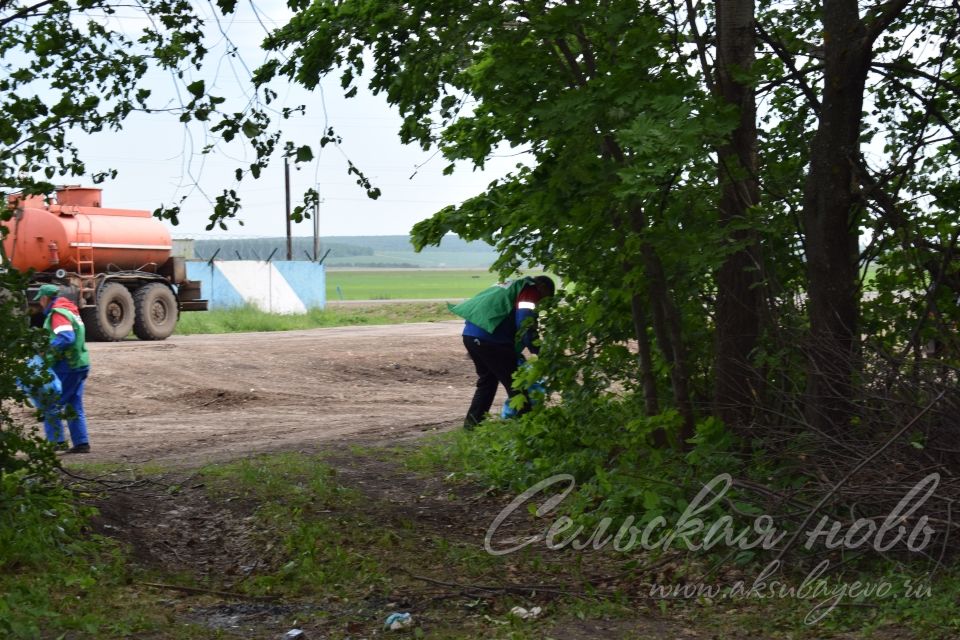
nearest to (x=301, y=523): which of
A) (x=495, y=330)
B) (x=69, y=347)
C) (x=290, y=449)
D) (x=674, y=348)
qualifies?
(x=674, y=348)

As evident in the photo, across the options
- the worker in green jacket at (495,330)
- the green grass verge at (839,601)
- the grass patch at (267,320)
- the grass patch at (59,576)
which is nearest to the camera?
the green grass verge at (839,601)

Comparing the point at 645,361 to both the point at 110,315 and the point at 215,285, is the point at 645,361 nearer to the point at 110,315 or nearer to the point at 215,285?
the point at 110,315

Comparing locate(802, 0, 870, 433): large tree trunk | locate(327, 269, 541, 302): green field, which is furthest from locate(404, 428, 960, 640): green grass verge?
locate(327, 269, 541, 302): green field

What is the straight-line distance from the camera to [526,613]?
19.1 ft

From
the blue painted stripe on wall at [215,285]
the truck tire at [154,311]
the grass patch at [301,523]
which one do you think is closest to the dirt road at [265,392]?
the truck tire at [154,311]

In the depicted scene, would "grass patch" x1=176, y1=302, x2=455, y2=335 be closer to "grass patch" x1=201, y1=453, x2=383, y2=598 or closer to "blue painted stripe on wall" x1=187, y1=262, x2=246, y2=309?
"blue painted stripe on wall" x1=187, y1=262, x2=246, y2=309

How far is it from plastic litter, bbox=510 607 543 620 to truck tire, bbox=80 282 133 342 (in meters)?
18.6

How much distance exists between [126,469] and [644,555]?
4.71 metres

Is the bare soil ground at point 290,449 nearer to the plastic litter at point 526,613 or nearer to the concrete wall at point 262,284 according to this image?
the plastic litter at point 526,613

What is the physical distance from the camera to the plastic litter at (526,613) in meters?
5.75

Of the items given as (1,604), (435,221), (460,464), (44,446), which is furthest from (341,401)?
(1,604)

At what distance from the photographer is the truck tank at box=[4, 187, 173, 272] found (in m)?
21.6

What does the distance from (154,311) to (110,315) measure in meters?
1.22

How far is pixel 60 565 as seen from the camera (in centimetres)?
639
